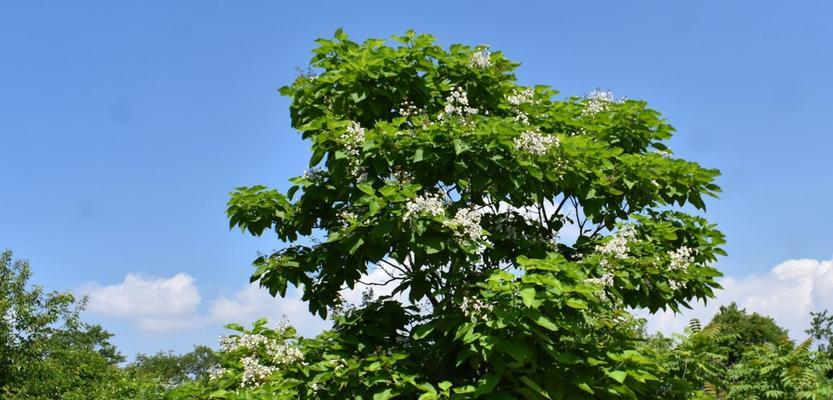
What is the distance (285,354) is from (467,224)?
2.19 meters

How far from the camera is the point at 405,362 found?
18.3ft

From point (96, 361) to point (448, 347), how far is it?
58.1ft

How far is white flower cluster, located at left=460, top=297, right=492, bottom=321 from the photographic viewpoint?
5008mm

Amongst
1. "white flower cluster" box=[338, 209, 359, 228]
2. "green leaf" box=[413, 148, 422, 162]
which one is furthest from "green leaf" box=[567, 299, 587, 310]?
"white flower cluster" box=[338, 209, 359, 228]

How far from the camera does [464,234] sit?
5383 millimetres

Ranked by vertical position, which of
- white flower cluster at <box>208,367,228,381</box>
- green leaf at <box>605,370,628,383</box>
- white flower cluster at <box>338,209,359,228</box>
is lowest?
green leaf at <box>605,370,628,383</box>

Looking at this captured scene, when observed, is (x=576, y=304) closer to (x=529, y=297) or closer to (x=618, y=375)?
(x=529, y=297)

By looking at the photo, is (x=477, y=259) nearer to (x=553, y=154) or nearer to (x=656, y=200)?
(x=553, y=154)

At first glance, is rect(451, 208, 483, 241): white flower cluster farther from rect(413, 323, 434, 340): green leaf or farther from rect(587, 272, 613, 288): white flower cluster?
rect(587, 272, 613, 288): white flower cluster

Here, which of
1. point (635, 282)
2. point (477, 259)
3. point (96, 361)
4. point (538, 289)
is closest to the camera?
point (538, 289)

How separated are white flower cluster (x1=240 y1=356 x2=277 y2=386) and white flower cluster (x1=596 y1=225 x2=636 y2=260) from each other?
120 inches

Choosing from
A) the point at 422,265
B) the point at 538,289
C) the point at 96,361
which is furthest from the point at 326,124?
the point at 96,361

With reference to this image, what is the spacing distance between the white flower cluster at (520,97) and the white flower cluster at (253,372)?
10.8 feet

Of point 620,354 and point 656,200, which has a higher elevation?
point 656,200
